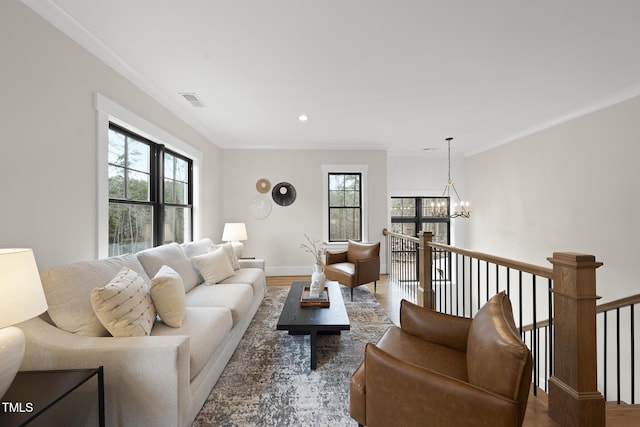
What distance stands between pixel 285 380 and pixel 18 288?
65.5 inches

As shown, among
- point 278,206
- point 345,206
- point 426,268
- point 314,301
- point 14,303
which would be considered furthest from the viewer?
point 345,206

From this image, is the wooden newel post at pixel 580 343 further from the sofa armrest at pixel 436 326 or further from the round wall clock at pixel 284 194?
the round wall clock at pixel 284 194

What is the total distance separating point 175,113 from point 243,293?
96.7 inches

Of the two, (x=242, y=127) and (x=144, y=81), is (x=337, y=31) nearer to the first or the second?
(x=144, y=81)

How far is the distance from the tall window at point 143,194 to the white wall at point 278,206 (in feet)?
4.02

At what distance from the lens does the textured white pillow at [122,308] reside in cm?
155

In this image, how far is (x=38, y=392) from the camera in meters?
1.17

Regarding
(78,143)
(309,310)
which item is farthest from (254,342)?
(78,143)

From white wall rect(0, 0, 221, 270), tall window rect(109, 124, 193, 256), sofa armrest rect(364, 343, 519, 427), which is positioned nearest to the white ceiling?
white wall rect(0, 0, 221, 270)

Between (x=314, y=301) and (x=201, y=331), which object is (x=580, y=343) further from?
(x=201, y=331)

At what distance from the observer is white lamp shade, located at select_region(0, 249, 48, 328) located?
3.62ft

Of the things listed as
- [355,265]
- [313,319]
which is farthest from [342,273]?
[313,319]

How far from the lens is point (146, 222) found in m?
3.08

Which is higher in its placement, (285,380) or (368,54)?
(368,54)
